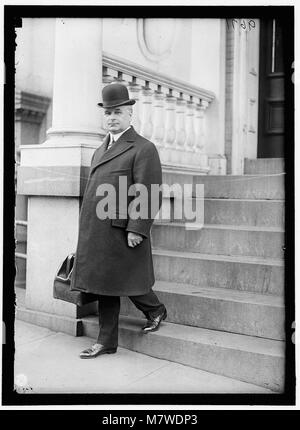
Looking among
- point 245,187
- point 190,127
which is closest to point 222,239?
point 245,187

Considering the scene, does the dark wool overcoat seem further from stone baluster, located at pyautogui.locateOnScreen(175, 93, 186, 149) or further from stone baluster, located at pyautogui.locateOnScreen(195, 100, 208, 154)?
stone baluster, located at pyautogui.locateOnScreen(195, 100, 208, 154)

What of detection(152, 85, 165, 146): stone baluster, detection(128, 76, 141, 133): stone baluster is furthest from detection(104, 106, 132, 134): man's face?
detection(152, 85, 165, 146): stone baluster

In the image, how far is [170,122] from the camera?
620 centimetres

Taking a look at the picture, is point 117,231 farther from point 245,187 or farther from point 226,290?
point 245,187

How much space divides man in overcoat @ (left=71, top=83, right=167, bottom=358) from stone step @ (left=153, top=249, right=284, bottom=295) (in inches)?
34.3

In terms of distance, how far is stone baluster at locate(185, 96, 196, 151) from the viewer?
6.50m

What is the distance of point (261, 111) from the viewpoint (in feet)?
24.2

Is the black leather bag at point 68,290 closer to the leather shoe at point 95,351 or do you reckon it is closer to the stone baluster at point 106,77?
the leather shoe at point 95,351

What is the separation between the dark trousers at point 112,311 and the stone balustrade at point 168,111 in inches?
87.9

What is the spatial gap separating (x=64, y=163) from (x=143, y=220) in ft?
3.86

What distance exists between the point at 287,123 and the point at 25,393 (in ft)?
8.51

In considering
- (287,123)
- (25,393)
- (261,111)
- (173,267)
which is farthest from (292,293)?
(261,111)

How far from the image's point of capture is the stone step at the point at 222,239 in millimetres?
4652

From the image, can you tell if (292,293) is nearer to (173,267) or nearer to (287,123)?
(287,123)
